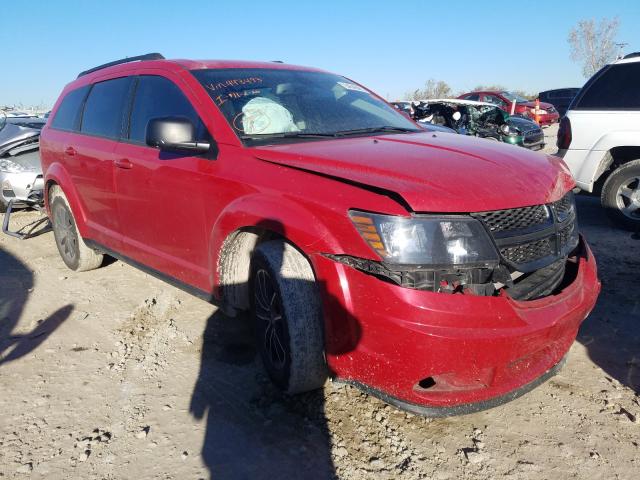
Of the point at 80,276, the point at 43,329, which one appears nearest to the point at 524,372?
the point at 43,329

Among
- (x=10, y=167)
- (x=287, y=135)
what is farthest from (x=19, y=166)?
(x=287, y=135)

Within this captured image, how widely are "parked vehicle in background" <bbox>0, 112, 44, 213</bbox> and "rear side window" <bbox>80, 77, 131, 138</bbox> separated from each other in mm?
3178

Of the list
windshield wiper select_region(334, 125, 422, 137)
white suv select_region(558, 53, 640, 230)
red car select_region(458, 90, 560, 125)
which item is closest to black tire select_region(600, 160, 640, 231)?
white suv select_region(558, 53, 640, 230)

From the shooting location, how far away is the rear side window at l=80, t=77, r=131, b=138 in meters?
3.78

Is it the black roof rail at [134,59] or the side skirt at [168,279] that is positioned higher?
the black roof rail at [134,59]

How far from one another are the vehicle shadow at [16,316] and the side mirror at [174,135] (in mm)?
1774

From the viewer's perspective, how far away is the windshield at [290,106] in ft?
9.71

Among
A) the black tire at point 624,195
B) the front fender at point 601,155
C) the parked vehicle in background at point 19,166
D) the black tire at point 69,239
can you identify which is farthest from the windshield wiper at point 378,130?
the parked vehicle in background at point 19,166

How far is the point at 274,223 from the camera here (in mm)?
2443

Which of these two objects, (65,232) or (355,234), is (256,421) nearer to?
(355,234)

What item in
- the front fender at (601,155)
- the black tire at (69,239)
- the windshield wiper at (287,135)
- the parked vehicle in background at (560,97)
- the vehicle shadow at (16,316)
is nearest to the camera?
the windshield wiper at (287,135)

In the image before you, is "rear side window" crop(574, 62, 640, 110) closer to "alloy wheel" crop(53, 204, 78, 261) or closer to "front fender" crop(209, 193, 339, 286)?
"front fender" crop(209, 193, 339, 286)

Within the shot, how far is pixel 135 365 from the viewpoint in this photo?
315 cm

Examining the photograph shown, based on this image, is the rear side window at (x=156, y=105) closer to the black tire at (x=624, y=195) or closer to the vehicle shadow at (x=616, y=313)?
the vehicle shadow at (x=616, y=313)
